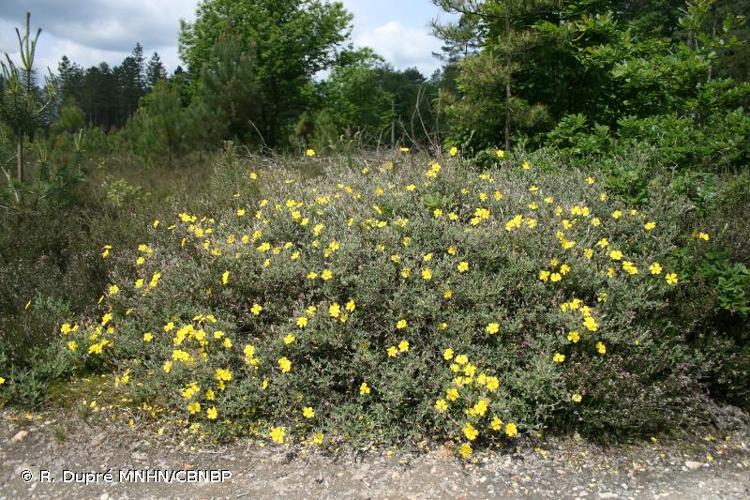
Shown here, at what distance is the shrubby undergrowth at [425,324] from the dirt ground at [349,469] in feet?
0.41

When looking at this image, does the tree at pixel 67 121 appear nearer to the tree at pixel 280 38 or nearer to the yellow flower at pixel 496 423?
the tree at pixel 280 38

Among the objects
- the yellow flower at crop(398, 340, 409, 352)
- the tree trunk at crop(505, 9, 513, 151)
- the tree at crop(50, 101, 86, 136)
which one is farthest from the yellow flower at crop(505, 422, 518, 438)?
the tree at crop(50, 101, 86, 136)

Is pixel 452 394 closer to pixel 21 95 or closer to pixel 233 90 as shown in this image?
pixel 21 95

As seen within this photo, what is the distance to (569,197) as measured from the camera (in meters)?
4.16

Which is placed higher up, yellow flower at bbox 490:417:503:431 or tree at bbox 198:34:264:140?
tree at bbox 198:34:264:140

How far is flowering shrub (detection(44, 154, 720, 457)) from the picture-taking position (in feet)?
9.77

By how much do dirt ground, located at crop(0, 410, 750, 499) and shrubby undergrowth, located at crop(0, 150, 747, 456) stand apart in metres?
0.13

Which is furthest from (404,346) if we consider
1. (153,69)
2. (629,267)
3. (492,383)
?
(153,69)

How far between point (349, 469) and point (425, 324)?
897 millimetres

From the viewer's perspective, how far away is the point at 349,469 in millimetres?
2791

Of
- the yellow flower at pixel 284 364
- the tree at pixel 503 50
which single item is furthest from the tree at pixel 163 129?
the yellow flower at pixel 284 364

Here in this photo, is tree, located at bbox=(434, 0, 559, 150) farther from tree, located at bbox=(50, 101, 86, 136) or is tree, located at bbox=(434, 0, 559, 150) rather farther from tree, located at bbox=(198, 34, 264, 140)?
tree, located at bbox=(50, 101, 86, 136)

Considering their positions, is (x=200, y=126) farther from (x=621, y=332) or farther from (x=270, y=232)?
(x=621, y=332)

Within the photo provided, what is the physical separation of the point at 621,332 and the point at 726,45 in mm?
3287
